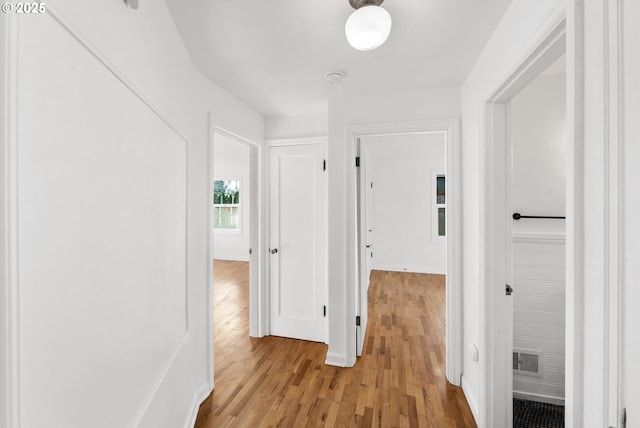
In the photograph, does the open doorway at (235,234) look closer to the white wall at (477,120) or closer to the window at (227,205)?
the window at (227,205)

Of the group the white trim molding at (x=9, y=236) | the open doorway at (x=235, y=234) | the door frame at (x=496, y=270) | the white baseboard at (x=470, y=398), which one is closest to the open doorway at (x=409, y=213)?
the open doorway at (x=235, y=234)

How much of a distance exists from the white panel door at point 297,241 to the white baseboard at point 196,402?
103 cm

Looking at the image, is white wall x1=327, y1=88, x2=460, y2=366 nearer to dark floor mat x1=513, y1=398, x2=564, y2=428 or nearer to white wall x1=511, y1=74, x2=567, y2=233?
white wall x1=511, y1=74, x2=567, y2=233

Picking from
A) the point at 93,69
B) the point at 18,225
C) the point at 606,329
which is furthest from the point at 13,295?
the point at 606,329

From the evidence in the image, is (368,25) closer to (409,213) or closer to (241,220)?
(409,213)

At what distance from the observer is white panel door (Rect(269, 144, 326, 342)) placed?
2.86 metres

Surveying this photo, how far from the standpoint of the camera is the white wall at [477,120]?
45.9 inches

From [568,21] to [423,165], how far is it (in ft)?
16.9

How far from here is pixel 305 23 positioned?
1.45 meters

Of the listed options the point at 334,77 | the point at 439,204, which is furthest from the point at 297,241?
the point at 439,204

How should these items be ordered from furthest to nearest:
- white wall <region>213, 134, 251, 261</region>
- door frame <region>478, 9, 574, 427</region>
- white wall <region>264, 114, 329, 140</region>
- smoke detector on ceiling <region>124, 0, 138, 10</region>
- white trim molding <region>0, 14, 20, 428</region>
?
white wall <region>213, 134, 251, 261</region>
white wall <region>264, 114, 329, 140</region>
door frame <region>478, 9, 574, 427</region>
smoke detector on ceiling <region>124, 0, 138, 10</region>
white trim molding <region>0, 14, 20, 428</region>

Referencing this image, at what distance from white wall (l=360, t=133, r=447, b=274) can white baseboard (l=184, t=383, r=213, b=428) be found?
4263mm

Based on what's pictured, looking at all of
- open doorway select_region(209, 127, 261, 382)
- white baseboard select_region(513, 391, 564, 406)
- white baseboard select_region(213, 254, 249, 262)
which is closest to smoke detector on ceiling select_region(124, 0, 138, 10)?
open doorway select_region(209, 127, 261, 382)

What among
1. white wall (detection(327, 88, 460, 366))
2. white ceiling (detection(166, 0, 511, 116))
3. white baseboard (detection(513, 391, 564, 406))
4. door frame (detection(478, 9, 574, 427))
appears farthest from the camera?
white wall (detection(327, 88, 460, 366))
